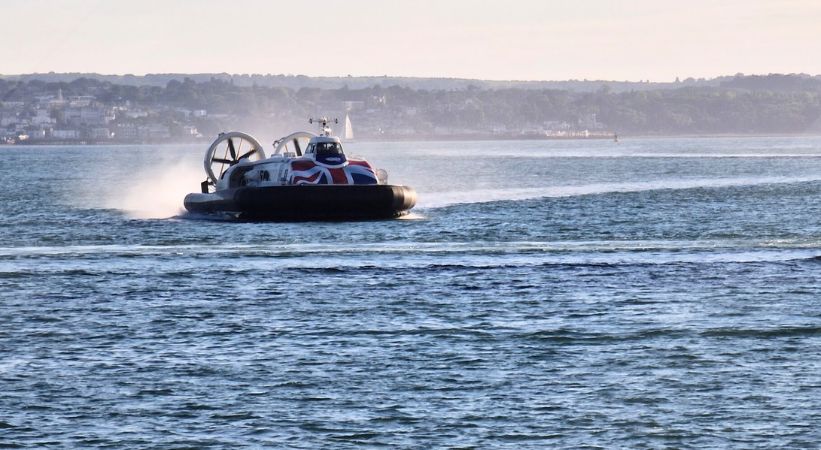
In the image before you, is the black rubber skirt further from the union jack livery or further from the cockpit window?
the cockpit window

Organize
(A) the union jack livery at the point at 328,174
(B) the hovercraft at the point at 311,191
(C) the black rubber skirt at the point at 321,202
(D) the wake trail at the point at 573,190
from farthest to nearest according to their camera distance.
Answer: (D) the wake trail at the point at 573,190
(A) the union jack livery at the point at 328,174
(B) the hovercraft at the point at 311,191
(C) the black rubber skirt at the point at 321,202

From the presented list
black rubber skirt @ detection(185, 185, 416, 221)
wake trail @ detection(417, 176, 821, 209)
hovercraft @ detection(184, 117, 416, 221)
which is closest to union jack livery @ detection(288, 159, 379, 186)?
hovercraft @ detection(184, 117, 416, 221)

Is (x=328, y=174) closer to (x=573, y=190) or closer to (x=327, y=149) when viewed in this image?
(x=327, y=149)

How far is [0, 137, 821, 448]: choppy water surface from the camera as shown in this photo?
19781mm

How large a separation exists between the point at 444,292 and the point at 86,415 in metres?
14.7

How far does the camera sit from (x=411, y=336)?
89.4 ft

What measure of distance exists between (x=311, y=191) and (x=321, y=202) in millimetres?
612

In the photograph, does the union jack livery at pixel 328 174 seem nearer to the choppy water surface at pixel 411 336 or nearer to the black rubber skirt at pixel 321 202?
the black rubber skirt at pixel 321 202

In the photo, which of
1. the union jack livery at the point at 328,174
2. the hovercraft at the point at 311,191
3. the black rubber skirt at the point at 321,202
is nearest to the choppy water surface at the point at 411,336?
the black rubber skirt at the point at 321,202

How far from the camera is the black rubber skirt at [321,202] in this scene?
53.9m

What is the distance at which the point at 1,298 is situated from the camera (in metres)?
33.5

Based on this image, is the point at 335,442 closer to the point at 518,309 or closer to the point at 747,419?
the point at 747,419

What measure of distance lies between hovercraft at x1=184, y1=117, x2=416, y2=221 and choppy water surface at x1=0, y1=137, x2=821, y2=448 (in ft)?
2.84

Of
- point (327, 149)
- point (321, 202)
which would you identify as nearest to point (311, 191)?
point (321, 202)
